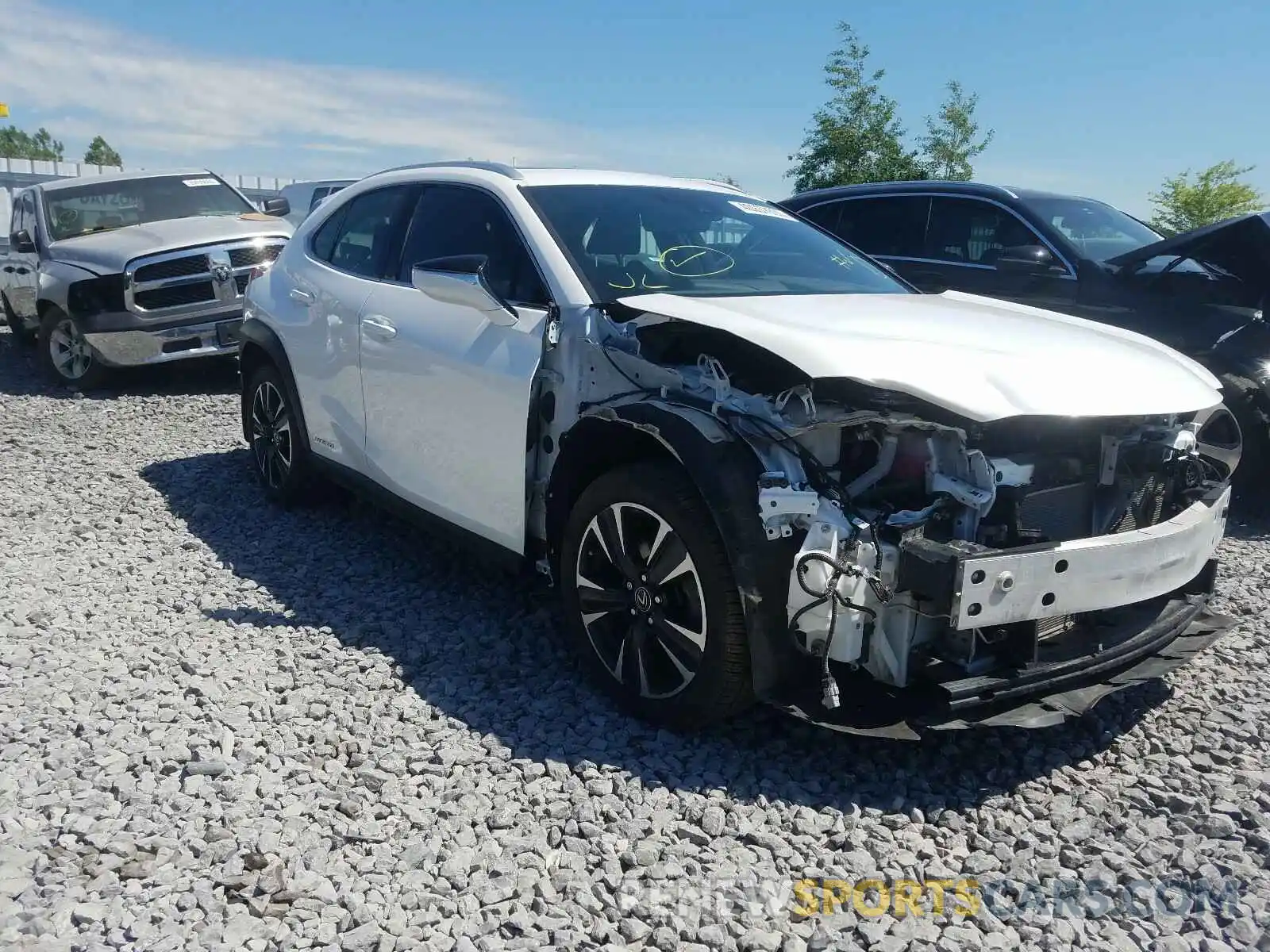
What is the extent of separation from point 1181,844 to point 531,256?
2.82 m

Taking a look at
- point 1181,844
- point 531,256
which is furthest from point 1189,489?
point 531,256

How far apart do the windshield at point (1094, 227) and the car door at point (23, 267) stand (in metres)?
8.82

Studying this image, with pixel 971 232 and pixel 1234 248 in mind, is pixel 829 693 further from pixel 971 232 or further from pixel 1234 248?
pixel 971 232

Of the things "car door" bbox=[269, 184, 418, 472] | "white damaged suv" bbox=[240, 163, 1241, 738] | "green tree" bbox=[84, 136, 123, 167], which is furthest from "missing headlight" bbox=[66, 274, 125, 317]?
"green tree" bbox=[84, 136, 123, 167]


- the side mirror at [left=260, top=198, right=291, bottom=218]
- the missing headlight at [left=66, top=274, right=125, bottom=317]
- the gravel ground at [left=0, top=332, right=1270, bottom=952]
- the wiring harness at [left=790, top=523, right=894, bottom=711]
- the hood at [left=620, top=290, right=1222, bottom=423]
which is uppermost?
the side mirror at [left=260, top=198, right=291, bottom=218]

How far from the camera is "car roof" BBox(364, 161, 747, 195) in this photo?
13.9 ft

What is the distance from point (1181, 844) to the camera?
2.81 metres

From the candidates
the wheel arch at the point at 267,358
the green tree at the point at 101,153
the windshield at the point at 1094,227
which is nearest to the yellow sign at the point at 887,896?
the wheel arch at the point at 267,358

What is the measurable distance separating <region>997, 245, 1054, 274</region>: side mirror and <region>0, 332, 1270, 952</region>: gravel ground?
2529 mm

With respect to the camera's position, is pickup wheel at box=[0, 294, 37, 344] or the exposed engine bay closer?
the exposed engine bay

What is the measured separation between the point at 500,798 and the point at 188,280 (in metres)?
7.37

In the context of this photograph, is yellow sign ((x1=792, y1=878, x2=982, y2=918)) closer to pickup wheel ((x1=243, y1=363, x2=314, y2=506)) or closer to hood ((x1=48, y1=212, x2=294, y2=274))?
pickup wheel ((x1=243, y1=363, x2=314, y2=506))

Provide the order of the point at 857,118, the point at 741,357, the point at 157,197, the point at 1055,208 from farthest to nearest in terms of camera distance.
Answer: the point at 857,118
the point at 157,197
the point at 1055,208
the point at 741,357

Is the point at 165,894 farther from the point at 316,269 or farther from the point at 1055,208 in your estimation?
the point at 1055,208
